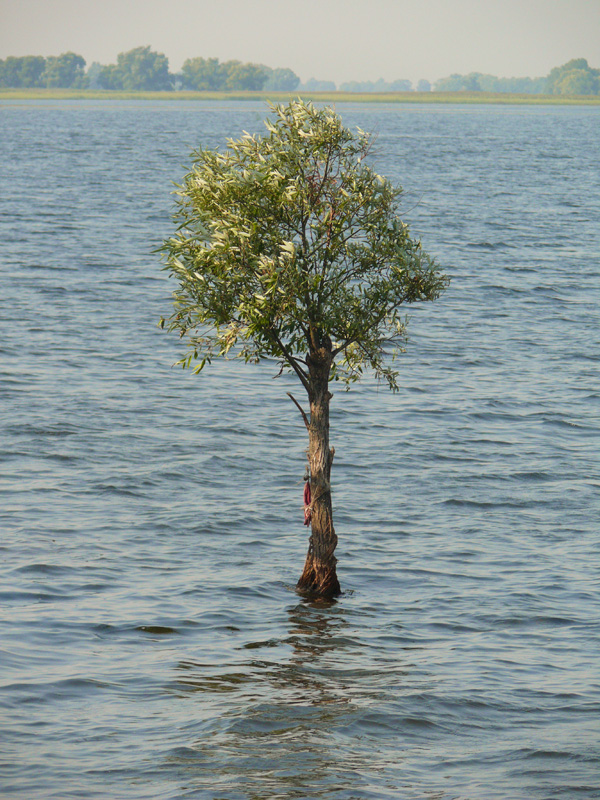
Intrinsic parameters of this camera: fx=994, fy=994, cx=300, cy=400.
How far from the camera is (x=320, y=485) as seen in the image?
23391 millimetres

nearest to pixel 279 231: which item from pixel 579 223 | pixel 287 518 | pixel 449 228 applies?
pixel 287 518

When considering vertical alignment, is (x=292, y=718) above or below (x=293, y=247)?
below

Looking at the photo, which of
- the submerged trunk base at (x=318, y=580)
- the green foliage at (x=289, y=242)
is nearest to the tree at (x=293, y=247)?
the green foliage at (x=289, y=242)

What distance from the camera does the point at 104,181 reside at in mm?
118938

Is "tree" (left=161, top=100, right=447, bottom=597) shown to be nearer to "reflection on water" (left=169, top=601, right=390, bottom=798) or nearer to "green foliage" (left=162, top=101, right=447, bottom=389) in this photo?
"green foliage" (left=162, top=101, right=447, bottom=389)

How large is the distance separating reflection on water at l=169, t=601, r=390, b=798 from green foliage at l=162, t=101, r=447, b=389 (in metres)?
6.57

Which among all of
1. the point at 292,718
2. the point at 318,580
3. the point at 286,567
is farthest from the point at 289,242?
the point at 286,567

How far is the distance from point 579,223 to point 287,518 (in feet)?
237

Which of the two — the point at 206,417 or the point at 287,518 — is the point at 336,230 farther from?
the point at 206,417

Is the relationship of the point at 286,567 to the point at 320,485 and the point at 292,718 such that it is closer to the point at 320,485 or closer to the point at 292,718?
the point at 320,485

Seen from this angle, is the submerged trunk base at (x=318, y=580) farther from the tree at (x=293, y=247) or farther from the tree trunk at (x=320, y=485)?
the tree at (x=293, y=247)

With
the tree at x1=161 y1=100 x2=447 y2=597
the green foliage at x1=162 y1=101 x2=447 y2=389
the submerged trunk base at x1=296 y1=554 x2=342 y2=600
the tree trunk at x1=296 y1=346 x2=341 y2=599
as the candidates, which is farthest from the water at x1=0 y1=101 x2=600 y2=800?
the green foliage at x1=162 y1=101 x2=447 y2=389

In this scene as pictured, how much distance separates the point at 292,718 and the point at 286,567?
874cm

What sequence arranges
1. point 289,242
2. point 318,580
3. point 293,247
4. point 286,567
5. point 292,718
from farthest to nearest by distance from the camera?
point 286,567, point 318,580, point 289,242, point 293,247, point 292,718
